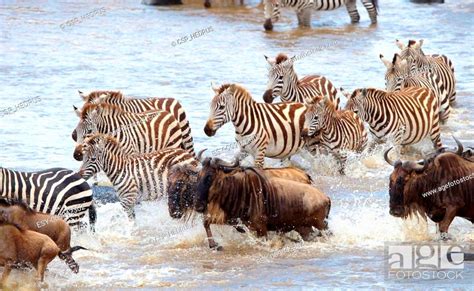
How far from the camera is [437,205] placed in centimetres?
1265

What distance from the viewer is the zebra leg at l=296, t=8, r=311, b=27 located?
2912 cm

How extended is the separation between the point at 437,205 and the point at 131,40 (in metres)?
16.1

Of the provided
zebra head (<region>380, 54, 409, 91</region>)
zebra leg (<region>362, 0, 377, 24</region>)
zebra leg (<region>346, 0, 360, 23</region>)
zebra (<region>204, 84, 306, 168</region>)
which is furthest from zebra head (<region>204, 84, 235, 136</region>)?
zebra leg (<region>346, 0, 360, 23</region>)

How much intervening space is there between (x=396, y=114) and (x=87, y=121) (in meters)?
4.19

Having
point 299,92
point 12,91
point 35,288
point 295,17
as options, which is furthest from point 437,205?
point 295,17

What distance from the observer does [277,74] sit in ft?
58.6

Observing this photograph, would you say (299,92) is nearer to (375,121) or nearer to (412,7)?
(375,121)

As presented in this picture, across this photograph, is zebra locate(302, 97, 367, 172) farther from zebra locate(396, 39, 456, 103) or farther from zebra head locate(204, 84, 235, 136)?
zebra locate(396, 39, 456, 103)

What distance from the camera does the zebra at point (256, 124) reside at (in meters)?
15.9

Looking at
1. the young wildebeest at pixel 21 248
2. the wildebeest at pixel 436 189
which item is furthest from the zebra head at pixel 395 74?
the young wildebeest at pixel 21 248

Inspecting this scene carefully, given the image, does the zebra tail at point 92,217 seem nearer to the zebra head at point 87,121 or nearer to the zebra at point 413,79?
the zebra head at point 87,121

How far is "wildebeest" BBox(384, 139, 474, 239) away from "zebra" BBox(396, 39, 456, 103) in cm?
688

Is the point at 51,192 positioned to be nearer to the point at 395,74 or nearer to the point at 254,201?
the point at 254,201

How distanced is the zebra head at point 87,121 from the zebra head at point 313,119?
2.61m
